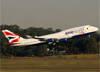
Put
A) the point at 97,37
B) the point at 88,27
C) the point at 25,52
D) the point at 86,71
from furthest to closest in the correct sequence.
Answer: the point at 97,37
the point at 25,52
the point at 88,27
the point at 86,71

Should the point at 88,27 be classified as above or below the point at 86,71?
above

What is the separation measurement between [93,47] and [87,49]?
8.37ft

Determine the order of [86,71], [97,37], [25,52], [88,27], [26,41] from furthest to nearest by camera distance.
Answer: [97,37], [25,52], [26,41], [88,27], [86,71]

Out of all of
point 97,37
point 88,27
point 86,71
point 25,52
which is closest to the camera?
point 86,71

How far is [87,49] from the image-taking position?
316ft

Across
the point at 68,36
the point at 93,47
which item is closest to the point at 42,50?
the point at 93,47

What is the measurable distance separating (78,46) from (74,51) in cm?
341

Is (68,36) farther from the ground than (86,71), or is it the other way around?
(68,36)

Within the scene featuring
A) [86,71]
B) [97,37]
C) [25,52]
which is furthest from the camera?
[97,37]

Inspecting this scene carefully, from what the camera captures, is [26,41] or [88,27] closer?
[88,27]

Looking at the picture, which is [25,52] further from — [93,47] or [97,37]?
[97,37]

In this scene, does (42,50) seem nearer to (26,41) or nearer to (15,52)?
(15,52)

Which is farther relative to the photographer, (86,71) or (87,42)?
(87,42)

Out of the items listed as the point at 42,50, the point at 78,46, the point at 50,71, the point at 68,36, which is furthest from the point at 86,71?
the point at 78,46
